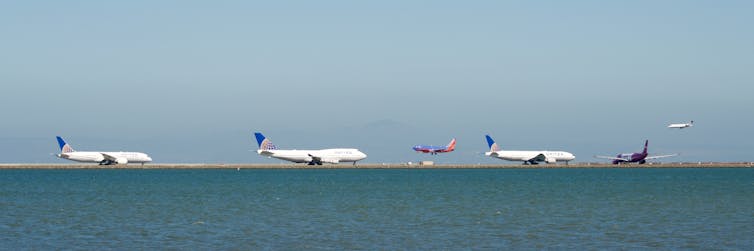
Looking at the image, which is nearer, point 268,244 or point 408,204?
point 268,244

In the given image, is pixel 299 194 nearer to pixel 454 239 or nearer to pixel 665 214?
pixel 665 214

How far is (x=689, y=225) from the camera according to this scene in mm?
62344

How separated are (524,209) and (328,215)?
52.2 ft

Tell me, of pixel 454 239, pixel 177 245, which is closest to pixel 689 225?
pixel 454 239

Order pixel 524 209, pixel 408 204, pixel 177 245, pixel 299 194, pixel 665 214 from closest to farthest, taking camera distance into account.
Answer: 1. pixel 177 245
2. pixel 665 214
3. pixel 524 209
4. pixel 408 204
5. pixel 299 194

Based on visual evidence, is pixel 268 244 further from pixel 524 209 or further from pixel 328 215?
pixel 524 209

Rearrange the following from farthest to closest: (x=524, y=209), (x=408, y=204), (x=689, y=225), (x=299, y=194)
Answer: (x=299, y=194) < (x=408, y=204) < (x=524, y=209) < (x=689, y=225)

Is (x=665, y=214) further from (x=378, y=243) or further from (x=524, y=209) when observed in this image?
(x=378, y=243)

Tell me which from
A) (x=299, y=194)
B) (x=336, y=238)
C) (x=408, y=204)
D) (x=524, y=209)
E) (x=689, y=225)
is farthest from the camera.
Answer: (x=299, y=194)

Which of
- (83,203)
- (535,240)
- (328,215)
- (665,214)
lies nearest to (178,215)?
(328,215)

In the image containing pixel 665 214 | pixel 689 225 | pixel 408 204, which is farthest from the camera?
pixel 408 204

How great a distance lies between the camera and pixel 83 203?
294 ft

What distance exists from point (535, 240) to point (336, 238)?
10456 mm

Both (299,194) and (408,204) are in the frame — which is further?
(299,194)
